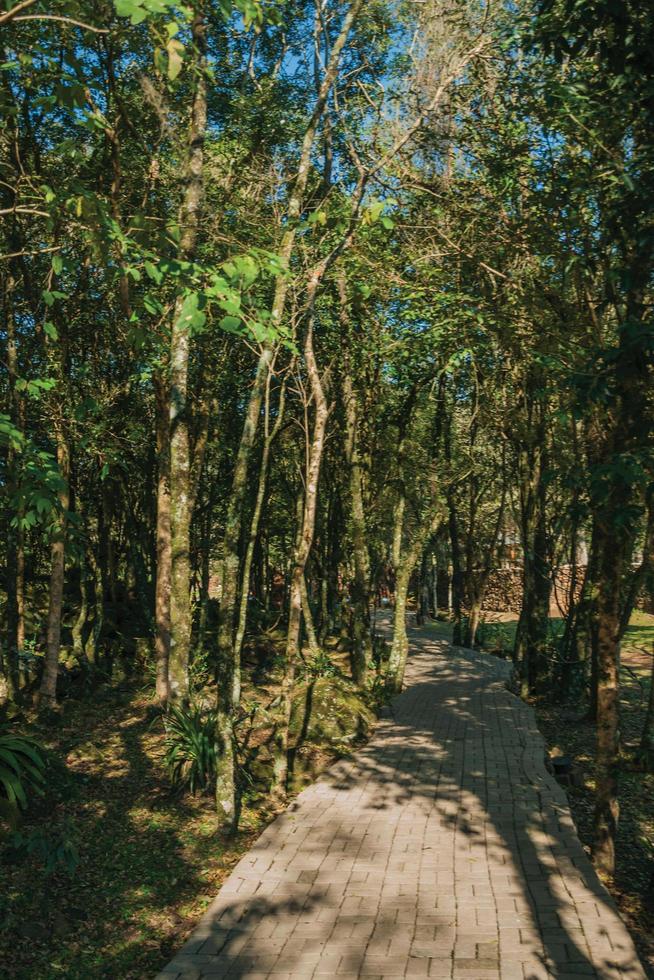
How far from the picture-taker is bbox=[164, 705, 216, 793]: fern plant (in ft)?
33.1

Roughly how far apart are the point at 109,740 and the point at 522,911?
8.10m

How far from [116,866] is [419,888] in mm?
2995

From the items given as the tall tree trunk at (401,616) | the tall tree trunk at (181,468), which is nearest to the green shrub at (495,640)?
the tall tree trunk at (401,616)

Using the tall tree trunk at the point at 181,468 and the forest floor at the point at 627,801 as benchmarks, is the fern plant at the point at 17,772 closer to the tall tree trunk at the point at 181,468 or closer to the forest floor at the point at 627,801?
the tall tree trunk at the point at 181,468

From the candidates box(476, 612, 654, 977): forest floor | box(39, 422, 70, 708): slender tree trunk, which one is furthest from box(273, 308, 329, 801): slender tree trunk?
box(39, 422, 70, 708): slender tree trunk

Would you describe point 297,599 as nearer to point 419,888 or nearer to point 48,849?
point 419,888

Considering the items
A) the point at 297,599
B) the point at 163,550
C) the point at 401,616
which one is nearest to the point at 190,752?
the point at 297,599

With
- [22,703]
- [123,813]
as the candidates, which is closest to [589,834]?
[123,813]

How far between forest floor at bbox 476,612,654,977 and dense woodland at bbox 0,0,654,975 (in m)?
0.55

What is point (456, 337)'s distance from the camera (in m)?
12.8

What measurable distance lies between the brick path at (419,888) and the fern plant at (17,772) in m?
2.27

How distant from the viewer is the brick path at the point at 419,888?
20.2ft

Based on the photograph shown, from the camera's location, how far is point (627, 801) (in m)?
12.4

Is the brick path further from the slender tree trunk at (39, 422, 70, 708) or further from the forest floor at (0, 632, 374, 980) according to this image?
the slender tree trunk at (39, 422, 70, 708)
